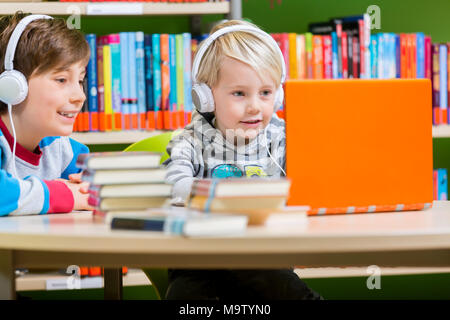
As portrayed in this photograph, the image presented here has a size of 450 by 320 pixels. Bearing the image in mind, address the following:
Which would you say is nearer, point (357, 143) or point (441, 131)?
point (357, 143)

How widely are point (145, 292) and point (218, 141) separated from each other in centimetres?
153

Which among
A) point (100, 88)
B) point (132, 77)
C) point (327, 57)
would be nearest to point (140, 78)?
point (132, 77)

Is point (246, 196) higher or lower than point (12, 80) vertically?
lower

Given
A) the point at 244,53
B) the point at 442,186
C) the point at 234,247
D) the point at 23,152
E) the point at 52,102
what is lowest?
the point at 442,186

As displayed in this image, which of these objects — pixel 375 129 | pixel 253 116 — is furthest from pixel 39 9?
pixel 375 129

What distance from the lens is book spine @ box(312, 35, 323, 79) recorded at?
2619mm

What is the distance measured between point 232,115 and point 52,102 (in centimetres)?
41

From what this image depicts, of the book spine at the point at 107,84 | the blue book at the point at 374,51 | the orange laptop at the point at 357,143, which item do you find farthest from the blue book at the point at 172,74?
the orange laptop at the point at 357,143

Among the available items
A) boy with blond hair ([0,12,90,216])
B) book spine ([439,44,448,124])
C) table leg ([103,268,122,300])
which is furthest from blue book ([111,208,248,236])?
book spine ([439,44,448,124])

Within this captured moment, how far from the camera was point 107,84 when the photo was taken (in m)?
2.48

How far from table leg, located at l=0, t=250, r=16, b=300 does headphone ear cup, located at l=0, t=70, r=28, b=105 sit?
498 mm

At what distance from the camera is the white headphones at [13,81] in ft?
4.74

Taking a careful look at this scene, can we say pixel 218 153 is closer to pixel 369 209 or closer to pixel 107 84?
pixel 369 209

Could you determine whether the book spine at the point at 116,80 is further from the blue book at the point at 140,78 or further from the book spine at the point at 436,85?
the book spine at the point at 436,85
